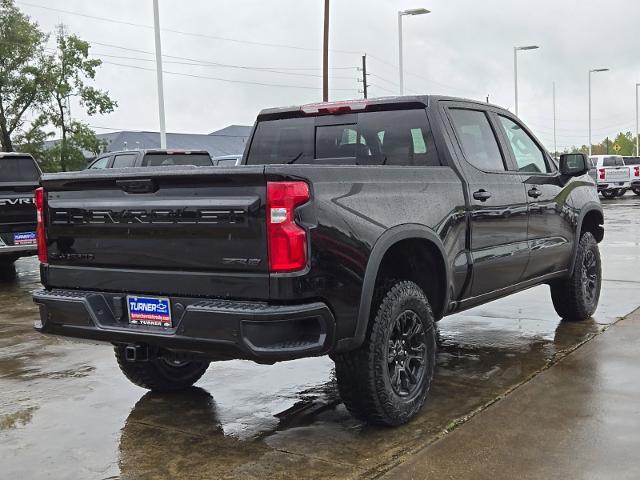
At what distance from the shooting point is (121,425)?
14.9 ft

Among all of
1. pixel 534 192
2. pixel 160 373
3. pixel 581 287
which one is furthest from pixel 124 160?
pixel 534 192

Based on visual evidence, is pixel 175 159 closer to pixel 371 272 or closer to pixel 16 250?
pixel 16 250

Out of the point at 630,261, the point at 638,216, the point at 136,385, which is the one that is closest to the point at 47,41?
the point at 638,216

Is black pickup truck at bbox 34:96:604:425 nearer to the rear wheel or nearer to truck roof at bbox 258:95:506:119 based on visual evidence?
truck roof at bbox 258:95:506:119

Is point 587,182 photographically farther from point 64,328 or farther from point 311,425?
point 64,328

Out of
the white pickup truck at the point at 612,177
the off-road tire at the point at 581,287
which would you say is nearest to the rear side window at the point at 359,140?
the off-road tire at the point at 581,287

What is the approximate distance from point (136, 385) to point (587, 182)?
4310mm

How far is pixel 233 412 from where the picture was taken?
185 inches

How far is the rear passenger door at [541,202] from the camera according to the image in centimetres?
581

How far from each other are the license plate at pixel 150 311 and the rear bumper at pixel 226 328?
31 mm

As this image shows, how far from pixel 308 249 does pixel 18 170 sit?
8.16 m

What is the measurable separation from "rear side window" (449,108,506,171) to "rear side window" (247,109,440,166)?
310 millimetres

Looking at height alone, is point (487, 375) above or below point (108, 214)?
below

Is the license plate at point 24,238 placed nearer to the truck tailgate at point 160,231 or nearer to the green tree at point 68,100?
the truck tailgate at point 160,231
